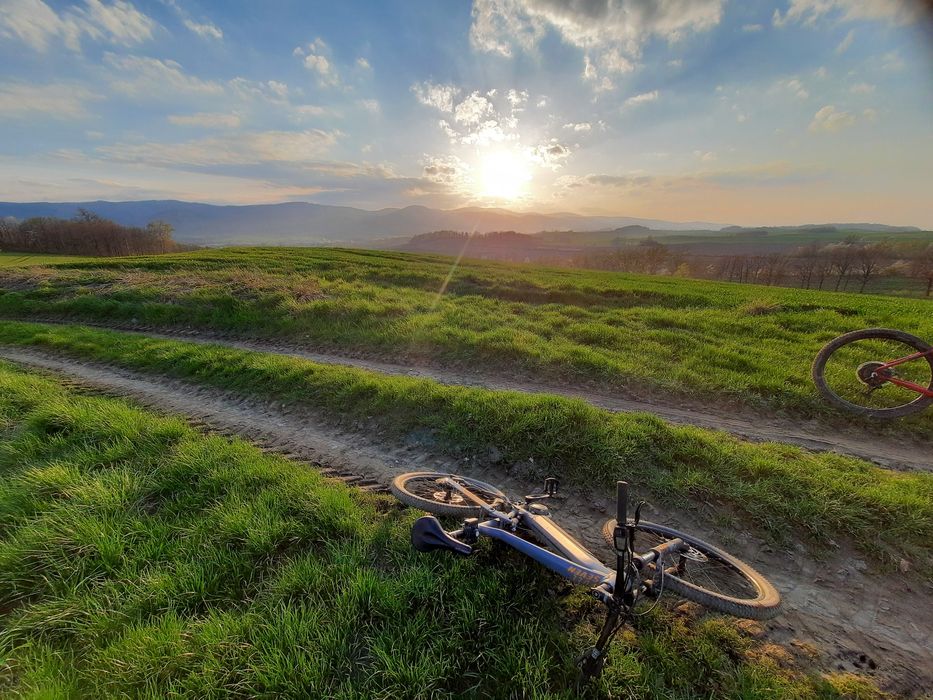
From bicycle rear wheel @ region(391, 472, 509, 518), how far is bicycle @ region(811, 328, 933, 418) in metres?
7.33

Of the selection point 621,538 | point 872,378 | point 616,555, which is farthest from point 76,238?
point 872,378

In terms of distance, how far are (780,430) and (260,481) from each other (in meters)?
8.76

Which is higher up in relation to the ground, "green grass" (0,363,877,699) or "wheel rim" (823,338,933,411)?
"wheel rim" (823,338,933,411)

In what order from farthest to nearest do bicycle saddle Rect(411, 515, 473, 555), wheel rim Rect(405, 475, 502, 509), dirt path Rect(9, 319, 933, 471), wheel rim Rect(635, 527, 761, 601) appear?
dirt path Rect(9, 319, 933, 471) → wheel rim Rect(405, 475, 502, 509) → wheel rim Rect(635, 527, 761, 601) → bicycle saddle Rect(411, 515, 473, 555)

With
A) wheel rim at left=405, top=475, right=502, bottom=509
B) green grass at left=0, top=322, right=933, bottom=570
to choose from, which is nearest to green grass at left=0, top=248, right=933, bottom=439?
green grass at left=0, top=322, right=933, bottom=570

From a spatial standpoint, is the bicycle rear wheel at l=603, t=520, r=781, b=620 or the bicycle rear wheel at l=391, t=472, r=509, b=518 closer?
the bicycle rear wheel at l=603, t=520, r=781, b=620

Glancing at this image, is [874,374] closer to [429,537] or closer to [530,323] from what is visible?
[530,323]

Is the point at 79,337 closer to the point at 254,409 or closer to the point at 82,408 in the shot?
the point at 82,408

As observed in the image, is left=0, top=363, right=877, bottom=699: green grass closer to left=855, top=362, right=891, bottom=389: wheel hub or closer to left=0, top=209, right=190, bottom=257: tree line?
left=855, top=362, right=891, bottom=389: wheel hub

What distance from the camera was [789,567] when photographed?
4105 mm

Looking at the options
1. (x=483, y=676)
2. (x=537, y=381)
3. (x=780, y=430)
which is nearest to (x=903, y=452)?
(x=780, y=430)

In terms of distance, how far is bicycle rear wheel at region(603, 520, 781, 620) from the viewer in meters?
3.09

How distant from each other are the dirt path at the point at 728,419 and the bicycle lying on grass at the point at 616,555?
3.85 meters

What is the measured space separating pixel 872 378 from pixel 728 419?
2497 mm
